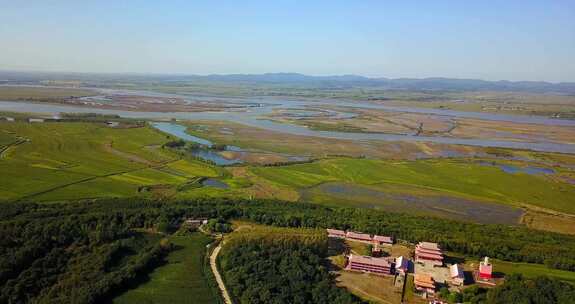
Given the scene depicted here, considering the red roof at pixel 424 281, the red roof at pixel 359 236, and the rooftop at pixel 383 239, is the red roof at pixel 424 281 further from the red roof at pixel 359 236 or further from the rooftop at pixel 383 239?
the red roof at pixel 359 236

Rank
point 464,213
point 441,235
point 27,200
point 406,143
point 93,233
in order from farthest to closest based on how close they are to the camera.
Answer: point 406,143 → point 464,213 → point 27,200 → point 441,235 → point 93,233

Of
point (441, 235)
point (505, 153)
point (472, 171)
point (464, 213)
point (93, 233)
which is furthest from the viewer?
point (505, 153)

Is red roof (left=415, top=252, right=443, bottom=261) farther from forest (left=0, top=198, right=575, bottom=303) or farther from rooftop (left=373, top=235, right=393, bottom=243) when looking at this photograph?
rooftop (left=373, top=235, right=393, bottom=243)

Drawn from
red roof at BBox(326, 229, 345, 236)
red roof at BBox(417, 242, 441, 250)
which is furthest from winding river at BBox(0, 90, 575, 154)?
red roof at BBox(417, 242, 441, 250)

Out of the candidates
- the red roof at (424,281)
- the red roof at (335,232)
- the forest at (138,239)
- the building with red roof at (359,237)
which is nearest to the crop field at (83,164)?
the forest at (138,239)

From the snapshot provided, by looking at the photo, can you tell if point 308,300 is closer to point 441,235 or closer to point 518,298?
point 518,298

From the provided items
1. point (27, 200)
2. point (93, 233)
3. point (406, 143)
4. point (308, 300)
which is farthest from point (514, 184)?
point (27, 200)

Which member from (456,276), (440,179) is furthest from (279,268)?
(440,179)
